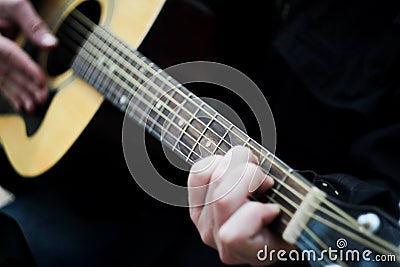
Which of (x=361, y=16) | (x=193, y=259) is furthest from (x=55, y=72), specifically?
(x=361, y=16)

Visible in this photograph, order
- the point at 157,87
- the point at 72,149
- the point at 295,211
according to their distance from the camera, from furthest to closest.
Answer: the point at 72,149
the point at 157,87
the point at 295,211

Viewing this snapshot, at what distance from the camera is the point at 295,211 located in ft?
1.57

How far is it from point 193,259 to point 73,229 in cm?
20

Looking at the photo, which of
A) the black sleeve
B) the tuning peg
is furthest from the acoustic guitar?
the black sleeve

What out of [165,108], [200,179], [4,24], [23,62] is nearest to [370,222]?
[200,179]

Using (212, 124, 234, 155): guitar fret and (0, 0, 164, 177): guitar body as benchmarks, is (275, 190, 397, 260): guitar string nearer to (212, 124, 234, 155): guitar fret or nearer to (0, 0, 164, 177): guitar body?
(212, 124, 234, 155): guitar fret

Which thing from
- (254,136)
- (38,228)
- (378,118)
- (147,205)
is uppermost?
(378,118)

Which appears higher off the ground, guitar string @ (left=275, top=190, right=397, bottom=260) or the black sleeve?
guitar string @ (left=275, top=190, right=397, bottom=260)

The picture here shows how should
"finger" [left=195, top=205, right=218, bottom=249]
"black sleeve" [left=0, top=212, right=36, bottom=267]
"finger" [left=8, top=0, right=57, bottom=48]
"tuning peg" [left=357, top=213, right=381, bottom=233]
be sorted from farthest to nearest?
"finger" [left=8, top=0, right=57, bottom=48] < "black sleeve" [left=0, top=212, right=36, bottom=267] < "finger" [left=195, top=205, right=218, bottom=249] < "tuning peg" [left=357, top=213, right=381, bottom=233]

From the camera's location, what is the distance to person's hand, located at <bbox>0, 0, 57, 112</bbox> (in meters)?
0.80

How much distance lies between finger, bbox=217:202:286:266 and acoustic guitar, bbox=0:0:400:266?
0.05 ft

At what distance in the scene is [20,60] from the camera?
0.81 metres

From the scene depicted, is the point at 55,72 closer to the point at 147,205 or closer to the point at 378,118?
the point at 147,205

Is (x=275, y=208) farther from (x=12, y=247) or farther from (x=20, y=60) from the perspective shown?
(x=20, y=60)
